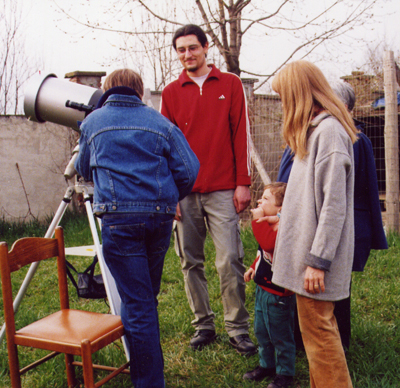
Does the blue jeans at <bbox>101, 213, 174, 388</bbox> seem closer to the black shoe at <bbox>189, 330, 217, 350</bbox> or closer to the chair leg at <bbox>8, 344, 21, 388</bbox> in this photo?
the chair leg at <bbox>8, 344, 21, 388</bbox>

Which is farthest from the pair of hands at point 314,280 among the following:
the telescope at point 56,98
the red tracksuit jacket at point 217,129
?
the telescope at point 56,98

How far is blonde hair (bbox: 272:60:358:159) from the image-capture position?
1902 millimetres

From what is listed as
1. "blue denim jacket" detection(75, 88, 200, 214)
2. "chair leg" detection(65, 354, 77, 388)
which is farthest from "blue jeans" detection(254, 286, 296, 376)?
"chair leg" detection(65, 354, 77, 388)

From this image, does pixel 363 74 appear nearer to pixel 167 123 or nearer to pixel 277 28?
pixel 277 28

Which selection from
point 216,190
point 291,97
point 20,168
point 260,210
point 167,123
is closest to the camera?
point 291,97

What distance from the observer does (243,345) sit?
2789 millimetres

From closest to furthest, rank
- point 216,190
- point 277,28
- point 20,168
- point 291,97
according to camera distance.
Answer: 1. point 291,97
2. point 216,190
3. point 277,28
4. point 20,168

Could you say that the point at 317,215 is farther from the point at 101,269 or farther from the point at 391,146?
the point at 391,146

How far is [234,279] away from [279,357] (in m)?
0.62

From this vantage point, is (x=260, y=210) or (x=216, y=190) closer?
(x=260, y=210)

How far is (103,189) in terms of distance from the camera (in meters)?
2.01

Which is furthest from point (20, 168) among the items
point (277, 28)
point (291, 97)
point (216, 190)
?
point (291, 97)

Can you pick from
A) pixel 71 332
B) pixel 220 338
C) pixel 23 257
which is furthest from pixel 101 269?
pixel 220 338

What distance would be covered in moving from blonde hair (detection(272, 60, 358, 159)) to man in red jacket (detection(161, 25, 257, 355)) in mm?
949
